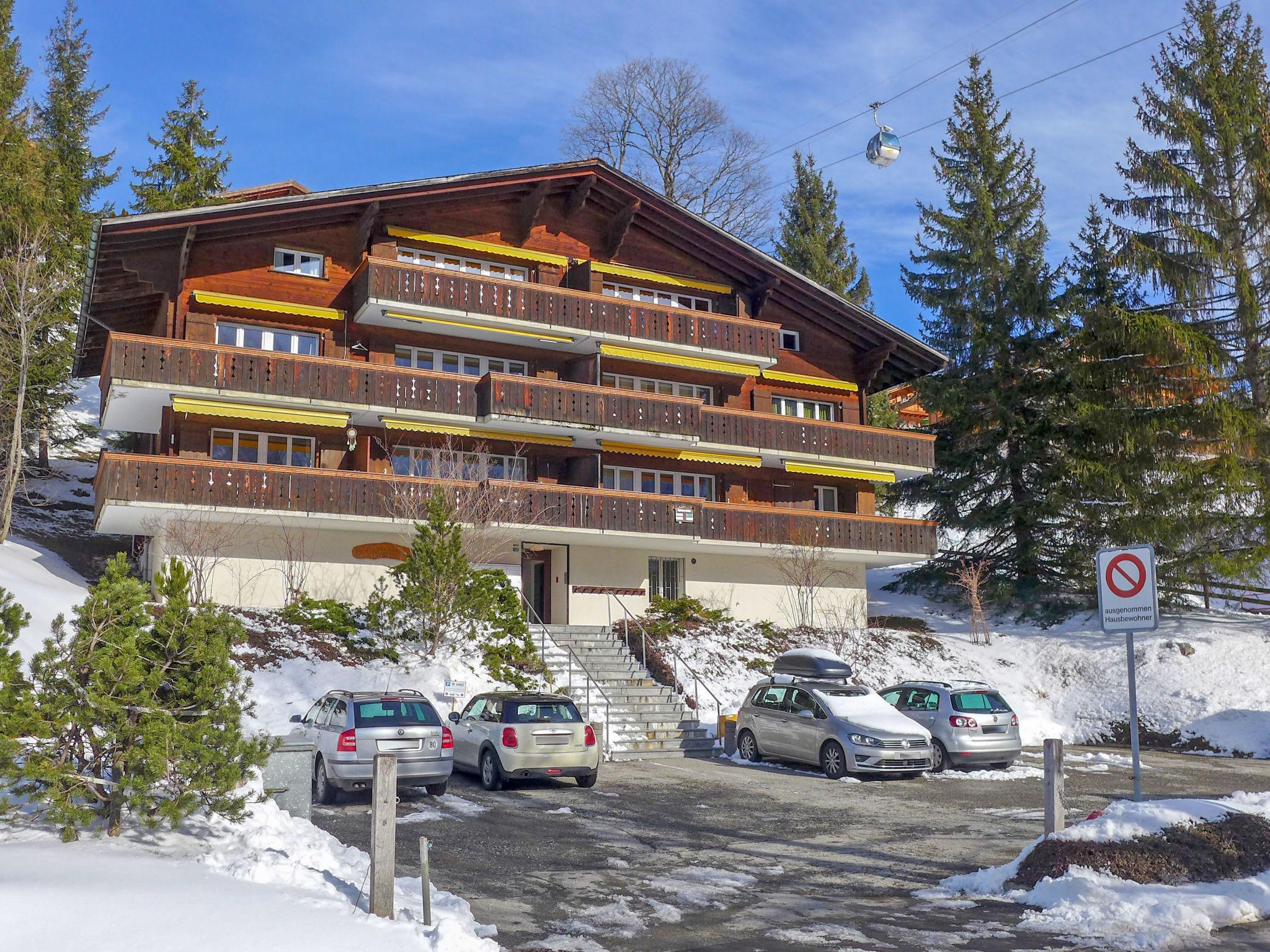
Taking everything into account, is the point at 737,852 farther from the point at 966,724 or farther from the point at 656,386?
the point at 656,386

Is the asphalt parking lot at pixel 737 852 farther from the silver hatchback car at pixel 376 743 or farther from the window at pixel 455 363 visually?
the window at pixel 455 363

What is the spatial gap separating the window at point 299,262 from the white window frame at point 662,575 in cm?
1247

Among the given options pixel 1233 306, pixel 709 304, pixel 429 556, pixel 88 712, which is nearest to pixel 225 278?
pixel 429 556

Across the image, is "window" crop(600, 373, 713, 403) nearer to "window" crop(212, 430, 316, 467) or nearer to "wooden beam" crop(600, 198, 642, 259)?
"wooden beam" crop(600, 198, 642, 259)

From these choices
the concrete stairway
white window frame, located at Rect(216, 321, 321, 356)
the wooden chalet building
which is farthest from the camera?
white window frame, located at Rect(216, 321, 321, 356)

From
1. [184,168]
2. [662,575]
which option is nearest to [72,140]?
[184,168]

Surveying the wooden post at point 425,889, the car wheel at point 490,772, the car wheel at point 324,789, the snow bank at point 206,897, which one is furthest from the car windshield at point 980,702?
the wooden post at point 425,889

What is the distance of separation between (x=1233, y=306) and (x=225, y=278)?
89.9 ft

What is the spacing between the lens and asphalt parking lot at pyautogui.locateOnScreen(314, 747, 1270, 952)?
8930 millimetres

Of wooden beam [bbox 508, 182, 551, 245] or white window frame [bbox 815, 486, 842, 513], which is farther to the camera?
white window frame [bbox 815, 486, 842, 513]

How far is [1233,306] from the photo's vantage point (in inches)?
1245

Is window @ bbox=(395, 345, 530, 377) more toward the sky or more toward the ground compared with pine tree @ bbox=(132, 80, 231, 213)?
more toward the ground

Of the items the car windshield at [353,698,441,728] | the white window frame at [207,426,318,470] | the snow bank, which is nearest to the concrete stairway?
the car windshield at [353,698,441,728]

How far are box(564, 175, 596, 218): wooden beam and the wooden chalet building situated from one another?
2.9 inches
